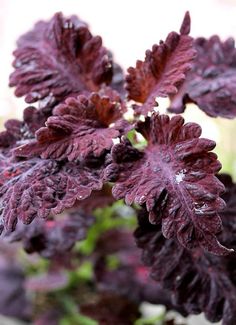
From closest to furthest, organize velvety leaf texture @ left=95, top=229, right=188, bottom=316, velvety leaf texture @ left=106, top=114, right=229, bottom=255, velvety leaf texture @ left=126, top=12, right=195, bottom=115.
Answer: velvety leaf texture @ left=106, top=114, right=229, bottom=255 → velvety leaf texture @ left=126, top=12, right=195, bottom=115 → velvety leaf texture @ left=95, top=229, right=188, bottom=316

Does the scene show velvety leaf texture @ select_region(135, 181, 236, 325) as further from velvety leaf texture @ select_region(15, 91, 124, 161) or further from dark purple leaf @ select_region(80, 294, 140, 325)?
dark purple leaf @ select_region(80, 294, 140, 325)

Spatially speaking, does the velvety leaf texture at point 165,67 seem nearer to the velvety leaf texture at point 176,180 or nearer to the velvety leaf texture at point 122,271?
the velvety leaf texture at point 176,180

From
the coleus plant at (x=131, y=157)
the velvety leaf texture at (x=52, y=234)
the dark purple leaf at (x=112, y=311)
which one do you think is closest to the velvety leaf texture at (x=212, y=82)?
the coleus plant at (x=131, y=157)

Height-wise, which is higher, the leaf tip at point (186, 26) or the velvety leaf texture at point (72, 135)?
the leaf tip at point (186, 26)

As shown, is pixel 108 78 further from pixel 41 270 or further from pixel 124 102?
pixel 41 270

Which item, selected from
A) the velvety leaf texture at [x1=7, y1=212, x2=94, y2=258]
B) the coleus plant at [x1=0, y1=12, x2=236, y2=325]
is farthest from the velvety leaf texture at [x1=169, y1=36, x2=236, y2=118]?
the velvety leaf texture at [x1=7, y1=212, x2=94, y2=258]

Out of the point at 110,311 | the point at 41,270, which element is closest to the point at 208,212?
the point at 110,311
